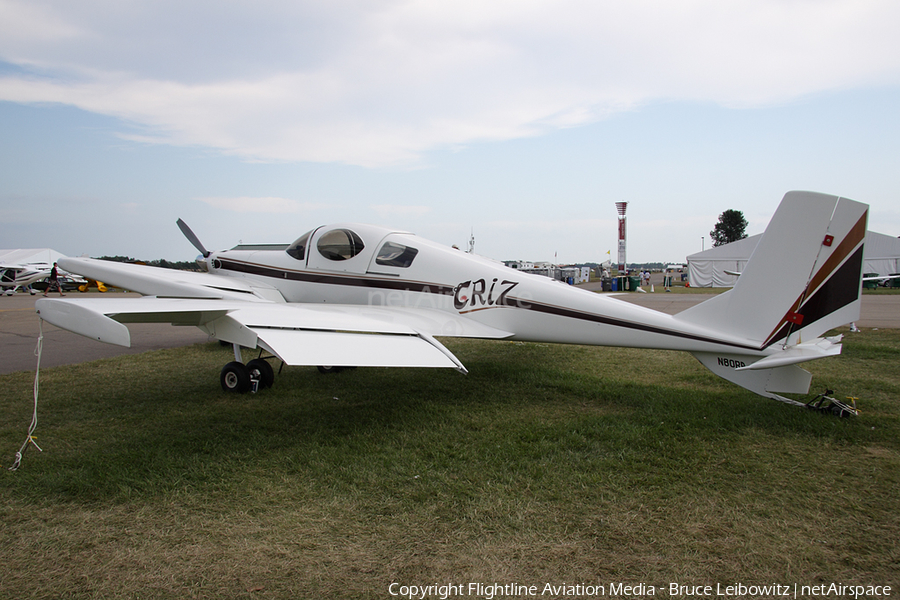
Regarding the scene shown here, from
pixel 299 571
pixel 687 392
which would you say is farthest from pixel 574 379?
pixel 299 571

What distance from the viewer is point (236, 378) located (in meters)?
6.23

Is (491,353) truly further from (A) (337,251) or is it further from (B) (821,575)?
(B) (821,575)

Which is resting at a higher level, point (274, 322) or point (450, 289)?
point (450, 289)

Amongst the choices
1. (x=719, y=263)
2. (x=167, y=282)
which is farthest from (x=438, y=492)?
(x=719, y=263)

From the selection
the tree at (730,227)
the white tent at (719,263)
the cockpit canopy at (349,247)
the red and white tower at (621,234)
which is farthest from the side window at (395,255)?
the tree at (730,227)

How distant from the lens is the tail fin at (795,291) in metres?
4.11

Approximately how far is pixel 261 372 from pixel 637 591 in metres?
5.19

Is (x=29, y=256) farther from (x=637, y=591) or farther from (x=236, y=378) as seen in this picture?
(x=637, y=591)

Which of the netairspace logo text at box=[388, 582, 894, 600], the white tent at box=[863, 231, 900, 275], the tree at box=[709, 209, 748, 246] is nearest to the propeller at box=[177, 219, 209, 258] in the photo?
the netairspace logo text at box=[388, 582, 894, 600]

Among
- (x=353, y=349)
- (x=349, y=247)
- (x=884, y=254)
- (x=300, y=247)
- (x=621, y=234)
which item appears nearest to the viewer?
(x=353, y=349)

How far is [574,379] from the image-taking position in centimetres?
679

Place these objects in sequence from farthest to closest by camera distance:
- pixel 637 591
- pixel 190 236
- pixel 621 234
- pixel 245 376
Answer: pixel 621 234
pixel 190 236
pixel 245 376
pixel 637 591

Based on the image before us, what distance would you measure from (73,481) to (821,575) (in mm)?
4750

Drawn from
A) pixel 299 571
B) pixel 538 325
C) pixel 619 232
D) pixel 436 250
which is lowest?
pixel 299 571
